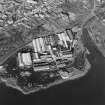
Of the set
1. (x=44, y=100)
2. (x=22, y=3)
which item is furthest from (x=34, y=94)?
(x=22, y=3)

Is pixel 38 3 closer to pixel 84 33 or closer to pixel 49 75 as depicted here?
pixel 84 33

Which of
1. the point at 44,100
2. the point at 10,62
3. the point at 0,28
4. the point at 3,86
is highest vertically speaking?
the point at 0,28

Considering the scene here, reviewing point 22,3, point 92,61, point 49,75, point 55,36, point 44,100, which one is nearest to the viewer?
point 44,100

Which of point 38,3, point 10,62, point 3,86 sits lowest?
point 3,86

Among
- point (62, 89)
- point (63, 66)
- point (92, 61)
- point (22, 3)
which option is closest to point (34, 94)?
point (62, 89)

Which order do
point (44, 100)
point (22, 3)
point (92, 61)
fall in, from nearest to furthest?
point (44, 100)
point (92, 61)
point (22, 3)

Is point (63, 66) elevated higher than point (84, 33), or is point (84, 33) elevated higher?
point (84, 33)

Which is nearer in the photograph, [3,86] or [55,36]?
[3,86]

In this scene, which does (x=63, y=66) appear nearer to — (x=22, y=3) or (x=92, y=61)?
(x=92, y=61)

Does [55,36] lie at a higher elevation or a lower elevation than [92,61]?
higher
